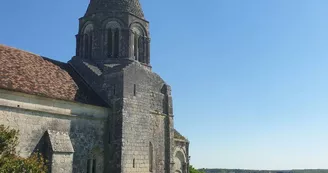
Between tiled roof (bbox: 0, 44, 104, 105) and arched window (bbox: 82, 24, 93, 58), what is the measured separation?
7.81 ft

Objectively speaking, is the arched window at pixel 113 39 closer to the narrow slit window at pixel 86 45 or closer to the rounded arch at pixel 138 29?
the rounded arch at pixel 138 29

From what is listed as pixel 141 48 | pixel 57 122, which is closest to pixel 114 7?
pixel 141 48

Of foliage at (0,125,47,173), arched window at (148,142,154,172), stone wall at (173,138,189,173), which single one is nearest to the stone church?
arched window at (148,142,154,172)

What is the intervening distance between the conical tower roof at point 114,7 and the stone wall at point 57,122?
7.72 m

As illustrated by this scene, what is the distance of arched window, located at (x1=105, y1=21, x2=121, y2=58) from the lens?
75.3ft

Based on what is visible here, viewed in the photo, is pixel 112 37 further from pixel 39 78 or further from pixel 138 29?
pixel 39 78

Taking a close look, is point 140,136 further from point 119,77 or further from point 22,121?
point 22,121

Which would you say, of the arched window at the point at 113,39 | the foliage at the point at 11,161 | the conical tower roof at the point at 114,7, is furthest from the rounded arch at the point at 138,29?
the foliage at the point at 11,161

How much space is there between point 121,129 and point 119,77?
289 cm

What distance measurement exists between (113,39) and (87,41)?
1.97 metres

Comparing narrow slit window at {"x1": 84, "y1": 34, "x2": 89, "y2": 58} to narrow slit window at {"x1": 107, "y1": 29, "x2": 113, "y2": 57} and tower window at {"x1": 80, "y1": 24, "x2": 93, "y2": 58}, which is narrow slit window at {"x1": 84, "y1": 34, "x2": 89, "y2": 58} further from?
narrow slit window at {"x1": 107, "y1": 29, "x2": 113, "y2": 57}

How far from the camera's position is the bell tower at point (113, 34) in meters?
22.9

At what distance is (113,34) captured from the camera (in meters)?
23.0

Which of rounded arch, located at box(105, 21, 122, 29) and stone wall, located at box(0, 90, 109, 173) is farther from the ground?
rounded arch, located at box(105, 21, 122, 29)
